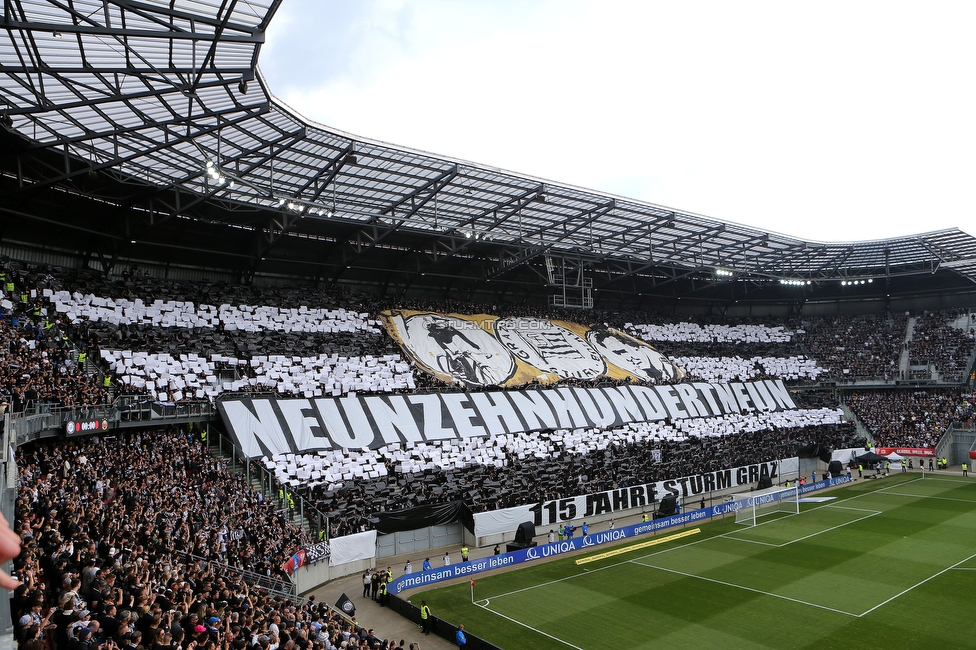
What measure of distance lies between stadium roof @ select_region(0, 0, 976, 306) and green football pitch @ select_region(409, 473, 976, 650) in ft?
63.8

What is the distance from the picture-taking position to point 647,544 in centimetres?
3341

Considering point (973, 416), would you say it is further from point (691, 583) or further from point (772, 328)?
point (691, 583)

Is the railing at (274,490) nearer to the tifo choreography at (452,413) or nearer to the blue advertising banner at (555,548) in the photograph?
the tifo choreography at (452,413)

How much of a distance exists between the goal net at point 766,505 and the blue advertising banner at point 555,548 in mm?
291

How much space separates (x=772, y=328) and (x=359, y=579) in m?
56.4

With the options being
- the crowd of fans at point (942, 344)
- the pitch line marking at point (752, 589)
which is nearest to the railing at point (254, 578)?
the pitch line marking at point (752, 589)

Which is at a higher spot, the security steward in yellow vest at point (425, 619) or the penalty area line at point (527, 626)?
the security steward in yellow vest at point (425, 619)

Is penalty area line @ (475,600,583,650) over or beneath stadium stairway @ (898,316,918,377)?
beneath

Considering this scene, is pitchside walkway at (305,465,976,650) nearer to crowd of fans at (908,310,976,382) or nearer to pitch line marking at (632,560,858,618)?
pitch line marking at (632,560,858,618)

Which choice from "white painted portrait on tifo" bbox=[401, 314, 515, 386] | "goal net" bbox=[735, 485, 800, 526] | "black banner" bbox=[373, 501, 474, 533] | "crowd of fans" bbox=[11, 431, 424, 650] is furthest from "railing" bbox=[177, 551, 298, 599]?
"goal net" bbox=[735, 485, 800, 526]

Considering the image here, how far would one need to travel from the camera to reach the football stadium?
62.8 ft

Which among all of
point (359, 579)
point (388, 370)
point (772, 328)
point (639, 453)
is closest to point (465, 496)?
point (359, 579)

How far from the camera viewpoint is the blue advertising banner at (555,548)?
27.1 meters

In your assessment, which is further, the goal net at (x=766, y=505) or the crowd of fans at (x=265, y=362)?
the goal net at (x=766, y=505)
